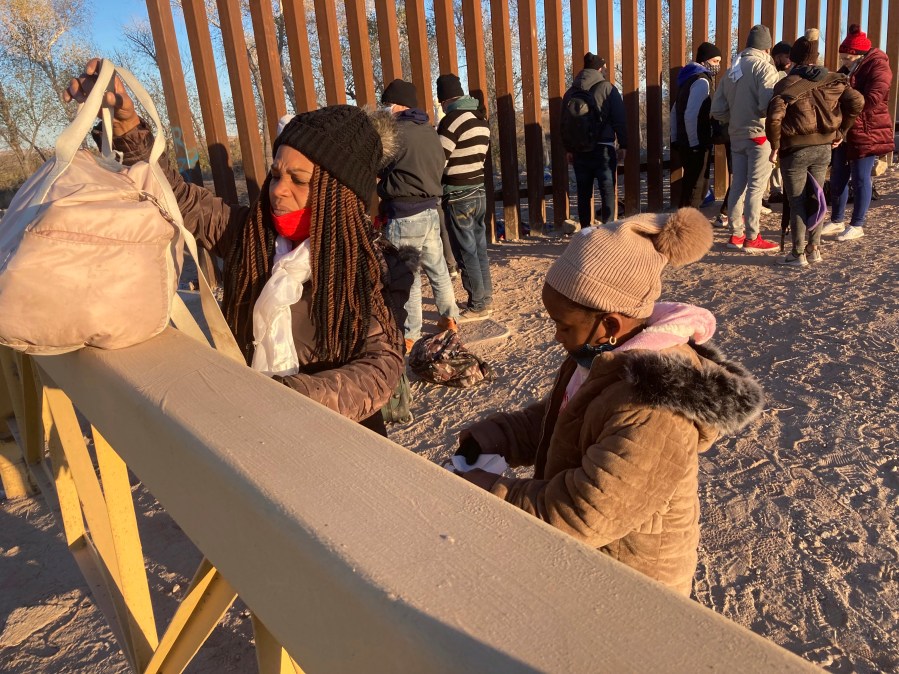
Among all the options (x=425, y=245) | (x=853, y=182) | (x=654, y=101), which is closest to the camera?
(x=425, y=245)

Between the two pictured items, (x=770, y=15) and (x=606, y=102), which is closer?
(x=606, y=102)

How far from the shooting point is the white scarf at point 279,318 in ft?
6.58

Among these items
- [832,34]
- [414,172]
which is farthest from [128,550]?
[832,34]

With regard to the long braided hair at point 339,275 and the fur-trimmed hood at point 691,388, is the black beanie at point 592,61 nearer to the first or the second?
the long braided hair at point 339,275

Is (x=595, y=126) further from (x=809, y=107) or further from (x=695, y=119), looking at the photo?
(x=809, y=107)

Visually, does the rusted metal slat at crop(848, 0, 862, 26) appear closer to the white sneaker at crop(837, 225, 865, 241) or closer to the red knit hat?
the red knit hat

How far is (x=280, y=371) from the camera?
2.00 metres

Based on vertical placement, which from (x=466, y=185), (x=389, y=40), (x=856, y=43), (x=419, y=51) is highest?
(x=389, y=40)

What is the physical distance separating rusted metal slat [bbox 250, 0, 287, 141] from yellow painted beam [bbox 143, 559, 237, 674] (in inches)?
243

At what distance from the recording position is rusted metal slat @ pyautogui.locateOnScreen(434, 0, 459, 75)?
280 inches

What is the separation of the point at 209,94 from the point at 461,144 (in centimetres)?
305

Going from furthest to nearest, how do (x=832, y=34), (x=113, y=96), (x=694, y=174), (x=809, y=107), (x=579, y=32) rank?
(x=832, y=34) → (x=694, y=174) → (x=579, y=32) → (x=809, y=107) → (x=113, y=96)

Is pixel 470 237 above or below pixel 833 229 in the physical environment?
above

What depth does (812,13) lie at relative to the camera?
829 centimetres
